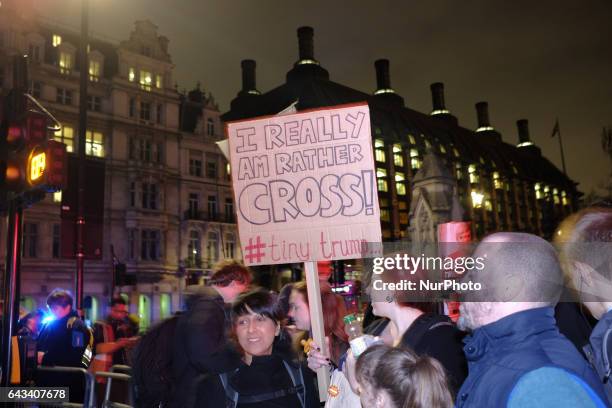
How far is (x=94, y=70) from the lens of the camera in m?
36.2

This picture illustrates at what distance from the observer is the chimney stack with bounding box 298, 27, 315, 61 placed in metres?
68.1

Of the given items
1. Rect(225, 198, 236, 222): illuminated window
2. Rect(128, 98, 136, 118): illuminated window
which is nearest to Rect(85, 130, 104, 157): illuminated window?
Rect(128, 98, 136, 118): illuminated window

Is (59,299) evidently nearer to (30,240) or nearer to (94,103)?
(30,240)

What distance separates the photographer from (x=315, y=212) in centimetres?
418

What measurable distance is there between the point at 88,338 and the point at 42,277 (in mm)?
28115

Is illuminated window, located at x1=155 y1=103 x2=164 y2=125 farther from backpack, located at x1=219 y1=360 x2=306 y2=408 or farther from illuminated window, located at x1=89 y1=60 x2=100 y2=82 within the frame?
backpack, located at x1=219 y1=360 x2=306 y2=408

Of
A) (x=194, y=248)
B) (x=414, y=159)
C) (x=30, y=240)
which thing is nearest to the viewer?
(x=30, y=240)

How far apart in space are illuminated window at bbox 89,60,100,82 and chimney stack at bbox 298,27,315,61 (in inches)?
1402

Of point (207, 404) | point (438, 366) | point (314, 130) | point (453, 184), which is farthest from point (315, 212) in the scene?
point (453, 184)

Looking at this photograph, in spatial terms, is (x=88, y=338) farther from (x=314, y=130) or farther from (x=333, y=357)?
(x=314, y=130)

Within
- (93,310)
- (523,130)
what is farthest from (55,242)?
(523,130)

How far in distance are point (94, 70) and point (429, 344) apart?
37718 mm

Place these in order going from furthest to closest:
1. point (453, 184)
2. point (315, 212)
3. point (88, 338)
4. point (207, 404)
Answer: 1. point (453, 184)
2. point (88, 338)
3. point (315, 212)
4. point (207, 404)

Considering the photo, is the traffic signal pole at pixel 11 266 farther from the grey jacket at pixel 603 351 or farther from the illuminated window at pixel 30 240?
the illuminated window at pixel 30 240
